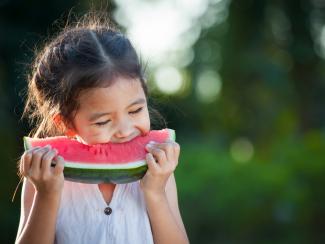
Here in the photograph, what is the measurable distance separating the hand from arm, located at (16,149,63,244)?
1.25 ft

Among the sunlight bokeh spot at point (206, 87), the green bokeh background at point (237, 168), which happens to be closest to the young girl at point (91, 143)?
the green bokeh background at point (237, 168)

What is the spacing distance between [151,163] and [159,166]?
38 millimetres

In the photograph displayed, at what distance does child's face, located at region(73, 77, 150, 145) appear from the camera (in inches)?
112

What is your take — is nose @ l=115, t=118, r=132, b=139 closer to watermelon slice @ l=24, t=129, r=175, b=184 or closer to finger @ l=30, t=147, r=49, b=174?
watermelon slice @ l=24, t=129, r=175, b=184

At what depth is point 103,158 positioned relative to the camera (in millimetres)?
3074

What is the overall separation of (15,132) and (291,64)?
20.9 ft

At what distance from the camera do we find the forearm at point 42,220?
2.80 meters

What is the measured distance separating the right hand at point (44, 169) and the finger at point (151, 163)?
14.8 inches

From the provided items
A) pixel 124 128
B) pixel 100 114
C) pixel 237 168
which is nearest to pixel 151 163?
pixel 124 128

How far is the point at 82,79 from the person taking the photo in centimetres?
289

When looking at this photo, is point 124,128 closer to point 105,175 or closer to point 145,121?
point 145,121

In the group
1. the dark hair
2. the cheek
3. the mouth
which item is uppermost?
the dark hair

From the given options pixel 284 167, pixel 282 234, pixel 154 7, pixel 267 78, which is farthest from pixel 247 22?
pixel 282 234

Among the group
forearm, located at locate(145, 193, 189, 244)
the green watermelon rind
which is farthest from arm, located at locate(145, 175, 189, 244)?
the green watermelon rind
